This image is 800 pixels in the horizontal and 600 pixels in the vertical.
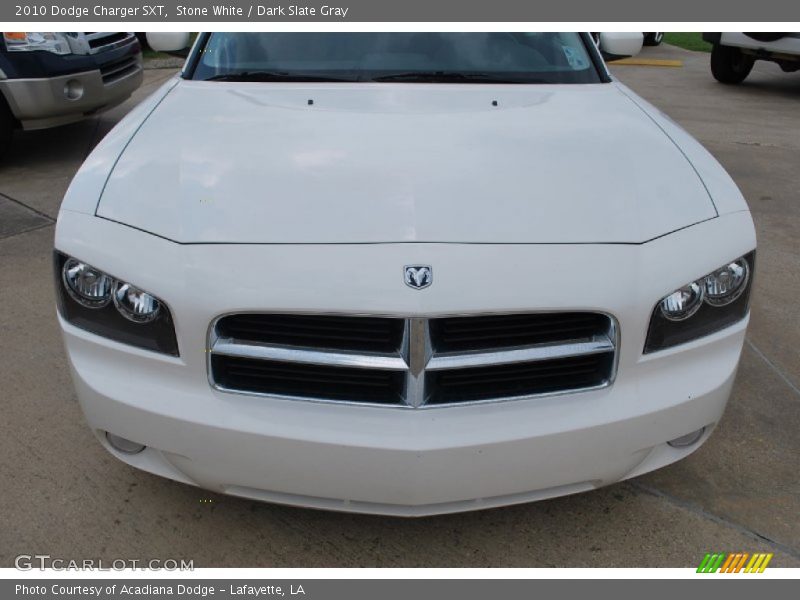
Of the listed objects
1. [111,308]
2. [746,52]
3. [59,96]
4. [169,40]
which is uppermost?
[169,40]

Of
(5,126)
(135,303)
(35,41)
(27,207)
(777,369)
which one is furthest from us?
(5,126)

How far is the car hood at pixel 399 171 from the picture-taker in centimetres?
202

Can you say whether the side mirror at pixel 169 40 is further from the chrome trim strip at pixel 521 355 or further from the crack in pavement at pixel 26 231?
→ the chrome trim strip at pixel 521 355

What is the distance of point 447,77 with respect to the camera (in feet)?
9.84

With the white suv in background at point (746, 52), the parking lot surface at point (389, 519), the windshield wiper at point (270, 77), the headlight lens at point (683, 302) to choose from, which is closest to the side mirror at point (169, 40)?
the windshield wiper at point (270, 77)

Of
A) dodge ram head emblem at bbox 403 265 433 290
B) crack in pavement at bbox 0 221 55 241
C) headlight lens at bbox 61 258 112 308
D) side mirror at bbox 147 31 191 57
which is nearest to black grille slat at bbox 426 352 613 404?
dodge ram head emblem at bbox 403 265 433 290

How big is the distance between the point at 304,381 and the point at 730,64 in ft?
34.7

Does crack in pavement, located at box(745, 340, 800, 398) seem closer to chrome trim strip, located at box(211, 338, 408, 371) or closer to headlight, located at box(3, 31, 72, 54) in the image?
chrome trim strip, located at box(211, 338, 408, 371)

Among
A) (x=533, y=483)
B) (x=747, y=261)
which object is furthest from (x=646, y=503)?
(x=747, y=261)

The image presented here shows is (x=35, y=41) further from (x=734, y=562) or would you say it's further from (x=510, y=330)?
(x=734, y=562)

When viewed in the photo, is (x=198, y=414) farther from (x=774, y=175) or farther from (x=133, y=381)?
(x=774, y=175)

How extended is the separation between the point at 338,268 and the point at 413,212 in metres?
0.29

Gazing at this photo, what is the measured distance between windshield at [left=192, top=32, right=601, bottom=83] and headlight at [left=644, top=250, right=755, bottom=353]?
1239mm

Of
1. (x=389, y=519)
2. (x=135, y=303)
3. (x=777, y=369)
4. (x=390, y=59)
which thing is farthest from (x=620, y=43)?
(x=135, y=303)
